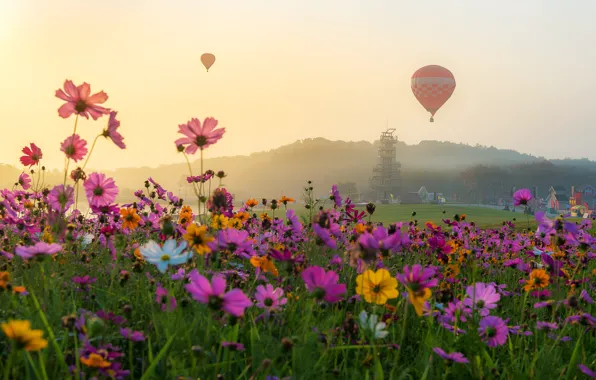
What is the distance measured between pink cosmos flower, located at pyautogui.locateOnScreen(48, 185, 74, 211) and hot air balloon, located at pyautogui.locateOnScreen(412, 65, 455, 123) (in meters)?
42.7

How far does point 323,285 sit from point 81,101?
4.52ft

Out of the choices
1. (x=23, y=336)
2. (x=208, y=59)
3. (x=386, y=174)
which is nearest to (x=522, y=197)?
(x=23, y=336)

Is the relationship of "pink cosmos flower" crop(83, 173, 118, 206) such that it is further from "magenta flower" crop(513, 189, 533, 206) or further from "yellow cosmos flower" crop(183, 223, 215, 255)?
"magenta flower" crop(513, 189, 533, 206)

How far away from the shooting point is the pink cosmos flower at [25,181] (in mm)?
4355

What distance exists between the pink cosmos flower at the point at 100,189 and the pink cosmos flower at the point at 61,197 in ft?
0.34

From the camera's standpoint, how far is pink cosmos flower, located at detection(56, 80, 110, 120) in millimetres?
2297

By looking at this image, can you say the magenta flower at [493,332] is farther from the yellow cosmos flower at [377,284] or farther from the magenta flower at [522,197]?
the magenta flower at [522,197]

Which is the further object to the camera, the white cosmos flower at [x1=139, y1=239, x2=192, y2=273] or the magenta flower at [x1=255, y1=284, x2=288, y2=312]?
the magenta flower at [x1=255, y1=284, x2=288, y2=312]

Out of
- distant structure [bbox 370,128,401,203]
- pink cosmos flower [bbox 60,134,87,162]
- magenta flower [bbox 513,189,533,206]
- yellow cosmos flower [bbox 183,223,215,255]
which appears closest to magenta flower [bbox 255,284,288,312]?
yellow cosmos flower [bbox 183,223,215,255]

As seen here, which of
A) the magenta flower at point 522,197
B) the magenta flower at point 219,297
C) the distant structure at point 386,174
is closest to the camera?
the magenta flower at point 219,297

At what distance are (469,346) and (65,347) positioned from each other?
1.53 meters

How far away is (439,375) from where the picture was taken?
211cm

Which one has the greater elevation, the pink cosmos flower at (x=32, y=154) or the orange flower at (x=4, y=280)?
the pink cosmos flower at (x=32, y=154)

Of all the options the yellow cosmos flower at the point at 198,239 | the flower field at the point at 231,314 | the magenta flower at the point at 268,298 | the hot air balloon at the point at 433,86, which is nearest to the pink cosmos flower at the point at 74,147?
the flower field at the point at 231,314
